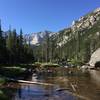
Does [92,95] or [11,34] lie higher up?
[11,34]

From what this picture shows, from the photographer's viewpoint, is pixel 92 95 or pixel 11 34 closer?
pixel 92 95

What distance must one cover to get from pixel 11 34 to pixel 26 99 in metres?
83.2

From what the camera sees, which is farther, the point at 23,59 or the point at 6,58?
the point at 23,59

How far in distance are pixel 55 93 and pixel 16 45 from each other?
77.6 m

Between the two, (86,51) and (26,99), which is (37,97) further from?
(86,51)

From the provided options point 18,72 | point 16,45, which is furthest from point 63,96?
point 16,45

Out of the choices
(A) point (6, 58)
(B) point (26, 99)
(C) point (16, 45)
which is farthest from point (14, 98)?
(C) point (16, 45)

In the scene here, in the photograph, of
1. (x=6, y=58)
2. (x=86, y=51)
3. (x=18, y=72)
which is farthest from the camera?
(x=86, y=51)

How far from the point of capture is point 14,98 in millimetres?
34938

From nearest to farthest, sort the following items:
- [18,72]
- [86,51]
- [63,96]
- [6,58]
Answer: [63,96] < [18,72] < [6,58] < [86,51]

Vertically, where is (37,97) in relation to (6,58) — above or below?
below

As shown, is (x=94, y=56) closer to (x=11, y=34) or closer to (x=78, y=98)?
(x=11, y=34)

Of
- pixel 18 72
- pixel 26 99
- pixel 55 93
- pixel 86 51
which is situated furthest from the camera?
pixel 86 51

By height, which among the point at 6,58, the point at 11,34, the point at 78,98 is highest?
the point at 11,34
